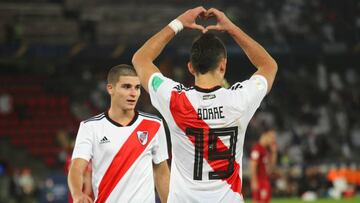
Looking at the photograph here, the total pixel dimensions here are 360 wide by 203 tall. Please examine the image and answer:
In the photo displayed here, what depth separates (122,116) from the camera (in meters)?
6.99

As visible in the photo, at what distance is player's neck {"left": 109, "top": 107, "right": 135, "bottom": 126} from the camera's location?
6972 mm

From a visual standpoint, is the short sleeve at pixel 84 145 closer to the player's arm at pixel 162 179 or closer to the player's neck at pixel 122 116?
the player's neck at pixel 122 116

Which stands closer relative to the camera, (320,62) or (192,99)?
(192,99)

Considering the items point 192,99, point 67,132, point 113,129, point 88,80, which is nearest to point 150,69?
point 192,99

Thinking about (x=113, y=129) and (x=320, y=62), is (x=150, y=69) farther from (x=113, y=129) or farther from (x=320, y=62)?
(x=320, y=62)

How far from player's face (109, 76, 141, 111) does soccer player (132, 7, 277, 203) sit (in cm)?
190

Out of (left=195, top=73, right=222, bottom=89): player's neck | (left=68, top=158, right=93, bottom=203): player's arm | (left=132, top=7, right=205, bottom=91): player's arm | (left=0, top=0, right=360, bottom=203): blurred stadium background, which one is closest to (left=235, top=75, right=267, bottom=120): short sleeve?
(left=195, top=73, right=222, bottom=89): player's neck

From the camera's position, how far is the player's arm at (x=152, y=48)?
A: 16.3ft

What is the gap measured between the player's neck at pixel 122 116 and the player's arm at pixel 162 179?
47cm

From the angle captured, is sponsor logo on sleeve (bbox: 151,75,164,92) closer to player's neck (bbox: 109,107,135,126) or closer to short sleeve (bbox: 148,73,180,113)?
short sleeve (bbox: 148,73,180,113)

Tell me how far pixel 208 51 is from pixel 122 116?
2256 mm

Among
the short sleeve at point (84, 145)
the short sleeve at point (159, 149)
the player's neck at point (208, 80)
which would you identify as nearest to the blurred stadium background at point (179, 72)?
the short sleeve at point (159, 149)

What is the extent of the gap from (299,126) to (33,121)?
9.83 m

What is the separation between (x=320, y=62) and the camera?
111ft
